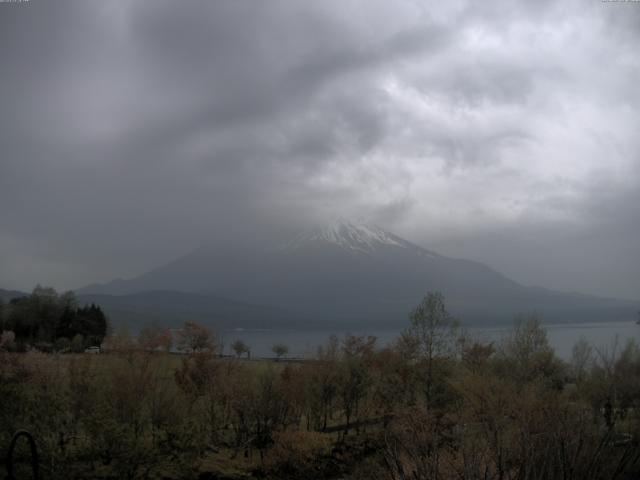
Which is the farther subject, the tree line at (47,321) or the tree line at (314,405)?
the tree line at (47,321)

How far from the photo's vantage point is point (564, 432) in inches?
466

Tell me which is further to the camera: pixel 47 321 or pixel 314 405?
pixel 47 321

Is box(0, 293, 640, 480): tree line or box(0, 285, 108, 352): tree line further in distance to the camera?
box(0, 285, 108, 352): tree line

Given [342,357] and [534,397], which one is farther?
[342,357]

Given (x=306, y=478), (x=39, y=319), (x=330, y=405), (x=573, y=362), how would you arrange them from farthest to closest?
(x=39, y=319), (x=573, y=362), (x=330, y=405), (x=306, y=478)

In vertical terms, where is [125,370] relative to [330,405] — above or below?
above

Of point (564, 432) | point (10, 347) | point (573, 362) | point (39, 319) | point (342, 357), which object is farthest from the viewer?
point (39, 319)

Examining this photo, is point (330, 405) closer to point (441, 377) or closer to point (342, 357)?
point (342, 357)

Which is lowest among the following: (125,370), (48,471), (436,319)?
(48,471)

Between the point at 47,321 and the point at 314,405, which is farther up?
the point at 47,321

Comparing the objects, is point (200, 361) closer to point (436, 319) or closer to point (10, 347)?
point (436, 319)

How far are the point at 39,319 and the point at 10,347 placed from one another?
23.8m

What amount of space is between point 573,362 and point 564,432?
139ft

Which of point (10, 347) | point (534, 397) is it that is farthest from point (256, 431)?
point (10, 347)
